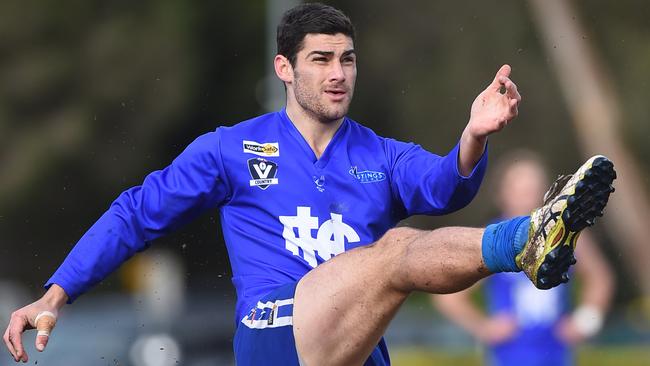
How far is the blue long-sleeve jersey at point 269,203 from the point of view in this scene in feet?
24.5

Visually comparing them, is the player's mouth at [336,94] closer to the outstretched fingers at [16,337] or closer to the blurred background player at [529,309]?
the outstretched fingers at [16,337]

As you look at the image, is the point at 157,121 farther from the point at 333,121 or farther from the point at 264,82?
the point at 333,121

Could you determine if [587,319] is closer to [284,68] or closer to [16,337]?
[284,68]

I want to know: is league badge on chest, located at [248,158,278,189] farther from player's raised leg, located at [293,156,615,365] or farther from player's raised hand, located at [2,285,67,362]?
player's raised hand, located at [2,285,67,362]

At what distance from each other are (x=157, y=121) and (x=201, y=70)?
1.43 meters

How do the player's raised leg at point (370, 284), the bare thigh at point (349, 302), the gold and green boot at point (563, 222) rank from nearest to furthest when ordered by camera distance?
the gold and green boot at point (563, 222)
the player's raised leg at point (370, 284)
the bare thigh at point (349, 302)

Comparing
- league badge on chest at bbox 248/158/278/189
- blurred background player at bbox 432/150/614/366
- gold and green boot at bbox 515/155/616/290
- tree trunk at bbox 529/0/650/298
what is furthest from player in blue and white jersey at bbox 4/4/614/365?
tree trunk at bbox 529/0/650/298

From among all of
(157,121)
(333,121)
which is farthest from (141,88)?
(333,121)

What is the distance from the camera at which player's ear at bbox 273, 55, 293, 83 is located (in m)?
7.90

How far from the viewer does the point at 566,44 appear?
91.0ft

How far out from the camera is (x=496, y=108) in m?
6.95

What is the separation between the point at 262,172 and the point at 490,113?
132 centimetres

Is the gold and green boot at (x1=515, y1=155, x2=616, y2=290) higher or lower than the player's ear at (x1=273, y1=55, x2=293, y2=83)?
lower

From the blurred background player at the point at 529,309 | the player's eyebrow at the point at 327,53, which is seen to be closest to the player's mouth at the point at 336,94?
the player's eyebrow at the point at 327,53
